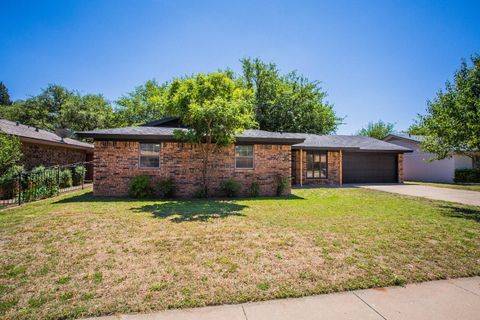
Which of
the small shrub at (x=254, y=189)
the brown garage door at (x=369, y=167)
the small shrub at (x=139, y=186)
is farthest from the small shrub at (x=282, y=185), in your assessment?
the brown garage door at (x=369, y=167)

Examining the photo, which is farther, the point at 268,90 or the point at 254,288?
the point at 268,90

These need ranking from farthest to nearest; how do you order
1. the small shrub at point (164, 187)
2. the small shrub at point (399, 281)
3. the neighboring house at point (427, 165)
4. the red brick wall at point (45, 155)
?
the neighboring house at point (427, 165) → the red brick wall at point (45, 155) → the small shrub at point (164, 187) → the small shrub at point (399, 281)

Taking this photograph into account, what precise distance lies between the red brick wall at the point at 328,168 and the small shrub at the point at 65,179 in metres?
14.7

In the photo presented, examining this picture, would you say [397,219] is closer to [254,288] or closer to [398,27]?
[254,288]

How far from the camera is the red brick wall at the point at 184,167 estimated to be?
34.7 ft

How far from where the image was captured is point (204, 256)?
158 inches

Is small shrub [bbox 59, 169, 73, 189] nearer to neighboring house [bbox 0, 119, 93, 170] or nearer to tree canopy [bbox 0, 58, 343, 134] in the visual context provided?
neighboring house [bbox 0, 119, 93, 170]

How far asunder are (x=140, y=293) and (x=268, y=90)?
29.7 metres

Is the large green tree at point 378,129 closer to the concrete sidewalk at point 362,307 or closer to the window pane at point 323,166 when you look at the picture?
the window pane at point 323,166

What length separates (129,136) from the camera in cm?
1041

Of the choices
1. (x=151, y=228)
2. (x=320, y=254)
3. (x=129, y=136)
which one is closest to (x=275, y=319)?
(x=320, y=254)

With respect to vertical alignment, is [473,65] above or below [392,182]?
above

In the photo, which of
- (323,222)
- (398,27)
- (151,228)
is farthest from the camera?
(398,27)

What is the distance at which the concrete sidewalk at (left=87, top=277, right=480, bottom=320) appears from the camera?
2.51 metres
